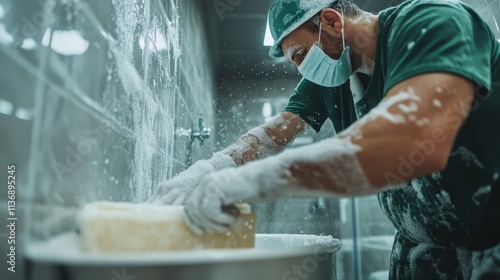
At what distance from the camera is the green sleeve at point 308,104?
4.22 feet

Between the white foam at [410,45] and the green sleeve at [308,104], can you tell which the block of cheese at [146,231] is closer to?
the white foam at [410,45]

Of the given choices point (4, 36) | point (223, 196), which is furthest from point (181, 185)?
point (4, 36)

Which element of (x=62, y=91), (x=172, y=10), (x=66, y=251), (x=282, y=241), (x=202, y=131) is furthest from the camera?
(x=202, y=131)

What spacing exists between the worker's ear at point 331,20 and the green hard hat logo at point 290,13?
19 millimetres

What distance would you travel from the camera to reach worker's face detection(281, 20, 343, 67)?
1014 mm

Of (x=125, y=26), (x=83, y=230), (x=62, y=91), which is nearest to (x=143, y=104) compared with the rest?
(x=125, y=26)

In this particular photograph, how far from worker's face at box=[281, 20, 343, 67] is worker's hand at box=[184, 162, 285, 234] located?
510mm

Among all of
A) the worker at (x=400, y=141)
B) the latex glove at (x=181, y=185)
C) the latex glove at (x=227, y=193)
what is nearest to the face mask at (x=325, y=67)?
the worker at (x=400, y=141)

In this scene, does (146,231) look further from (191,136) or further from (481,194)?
(191,136)

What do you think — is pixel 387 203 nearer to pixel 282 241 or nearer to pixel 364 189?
pixel 282 241

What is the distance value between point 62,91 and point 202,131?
1.31 metres

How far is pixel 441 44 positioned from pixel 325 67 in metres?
0.39

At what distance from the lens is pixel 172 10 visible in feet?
4.62

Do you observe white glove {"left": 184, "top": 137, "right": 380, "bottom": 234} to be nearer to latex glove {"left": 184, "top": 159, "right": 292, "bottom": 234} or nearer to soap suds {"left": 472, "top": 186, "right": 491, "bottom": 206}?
latex glove {"left": 184, "top": 159, "right": 292, "bottom": 234}
